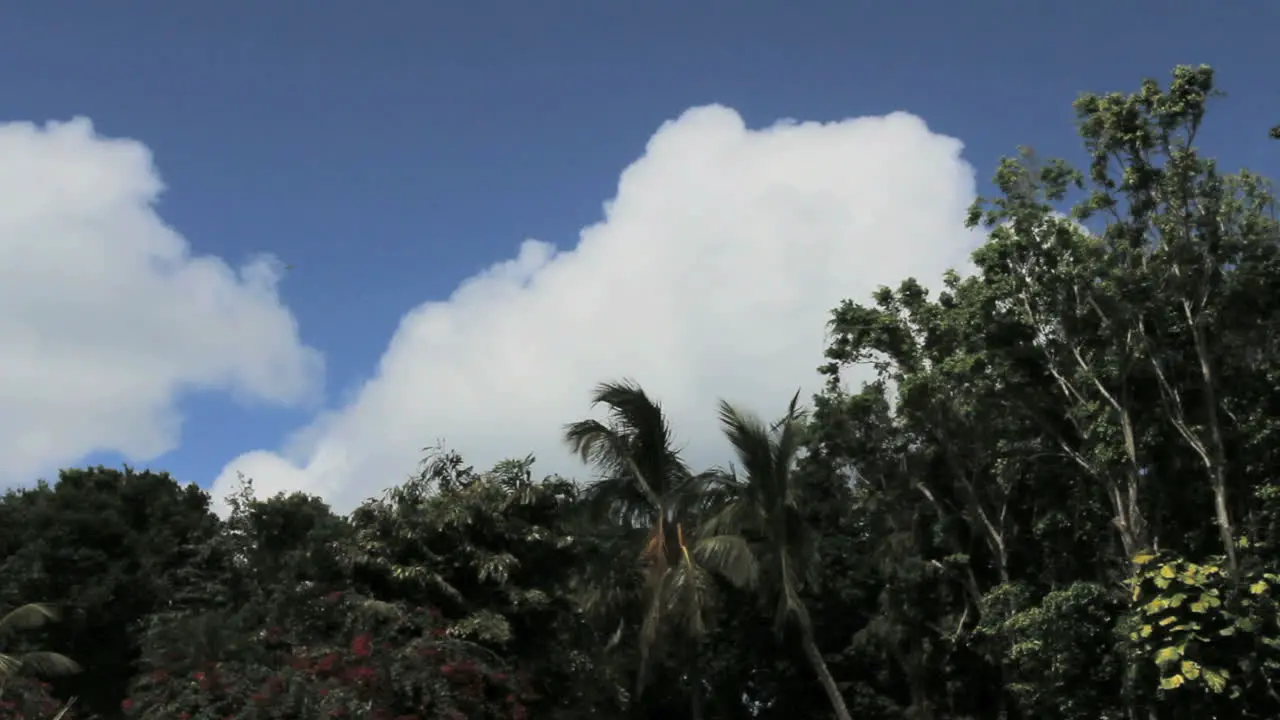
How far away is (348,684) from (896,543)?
629 inches

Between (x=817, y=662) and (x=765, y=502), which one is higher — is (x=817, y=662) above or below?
below

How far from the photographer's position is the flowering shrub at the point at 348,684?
13328 millimetres

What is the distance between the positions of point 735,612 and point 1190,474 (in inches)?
471

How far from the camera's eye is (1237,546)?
1761 cm

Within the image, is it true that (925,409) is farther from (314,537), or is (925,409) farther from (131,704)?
(131,704)

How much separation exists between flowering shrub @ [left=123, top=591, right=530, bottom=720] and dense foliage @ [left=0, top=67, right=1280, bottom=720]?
41mm

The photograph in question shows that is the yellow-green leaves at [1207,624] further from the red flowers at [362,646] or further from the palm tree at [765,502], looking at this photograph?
the red flowers at [362,646]

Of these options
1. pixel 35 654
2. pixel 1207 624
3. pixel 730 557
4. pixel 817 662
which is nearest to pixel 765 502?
pixel 730 557

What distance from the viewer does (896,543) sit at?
26266 millimetres

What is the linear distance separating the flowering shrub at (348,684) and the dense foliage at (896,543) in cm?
4

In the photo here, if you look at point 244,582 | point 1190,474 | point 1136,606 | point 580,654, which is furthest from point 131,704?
point 1190,474

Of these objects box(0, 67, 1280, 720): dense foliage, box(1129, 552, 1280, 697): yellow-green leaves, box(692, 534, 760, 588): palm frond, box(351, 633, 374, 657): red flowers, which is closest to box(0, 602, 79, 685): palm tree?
box(0, 67, 1280, 720): dense foliage

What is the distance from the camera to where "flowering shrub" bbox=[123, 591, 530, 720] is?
1333cm

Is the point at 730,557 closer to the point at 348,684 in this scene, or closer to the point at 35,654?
the point at 348,684
